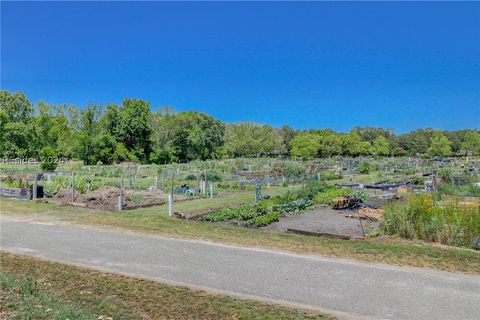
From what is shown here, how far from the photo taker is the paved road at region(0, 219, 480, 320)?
5777mm

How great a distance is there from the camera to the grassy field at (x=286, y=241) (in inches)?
325

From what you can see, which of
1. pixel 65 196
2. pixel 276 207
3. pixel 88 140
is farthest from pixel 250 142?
pixel 276 207

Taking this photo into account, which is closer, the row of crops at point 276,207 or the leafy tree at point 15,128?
the row of crops at point 276,207

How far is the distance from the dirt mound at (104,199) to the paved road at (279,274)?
7353 mm

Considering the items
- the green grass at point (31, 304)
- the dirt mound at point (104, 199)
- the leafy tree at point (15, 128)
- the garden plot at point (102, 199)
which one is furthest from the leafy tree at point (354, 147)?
the green grass at point (31, 304)

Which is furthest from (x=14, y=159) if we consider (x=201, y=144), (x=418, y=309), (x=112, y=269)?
(x=418, y=309)

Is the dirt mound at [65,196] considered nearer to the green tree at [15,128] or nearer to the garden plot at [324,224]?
the garden plot at [324,224]

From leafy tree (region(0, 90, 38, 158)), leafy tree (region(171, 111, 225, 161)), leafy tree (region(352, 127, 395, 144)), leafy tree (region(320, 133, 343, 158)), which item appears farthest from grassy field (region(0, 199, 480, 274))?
leafy tree (region(352, 127, 395, 144))

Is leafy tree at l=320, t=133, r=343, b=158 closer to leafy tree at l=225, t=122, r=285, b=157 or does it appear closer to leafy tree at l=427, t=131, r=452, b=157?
leafy tree at l=225, t=122, r=285, b=157

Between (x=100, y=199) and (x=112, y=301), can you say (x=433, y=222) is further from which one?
(x=100, y=199)

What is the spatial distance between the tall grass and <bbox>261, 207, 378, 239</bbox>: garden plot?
119 cm

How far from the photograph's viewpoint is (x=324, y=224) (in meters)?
13.8

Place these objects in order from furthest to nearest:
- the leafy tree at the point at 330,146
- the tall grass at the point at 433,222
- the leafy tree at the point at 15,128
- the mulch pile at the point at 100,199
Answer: the leafy tree at the point at 330,146 < the leafy tree at the point at 15,128 < the mulch pile at the point at 100,199 < the tall grass at the point at 433,222

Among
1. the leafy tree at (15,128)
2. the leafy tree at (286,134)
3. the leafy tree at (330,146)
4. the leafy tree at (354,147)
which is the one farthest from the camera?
the leafy tree at (286,134)
